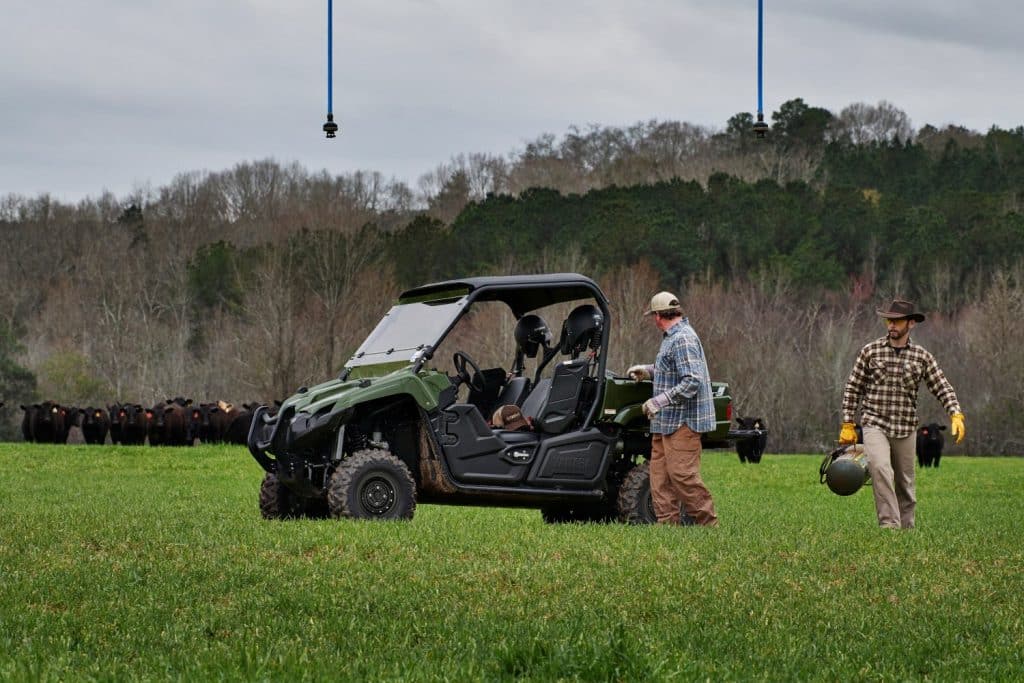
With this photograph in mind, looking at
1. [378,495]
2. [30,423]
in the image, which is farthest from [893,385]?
[30,423]

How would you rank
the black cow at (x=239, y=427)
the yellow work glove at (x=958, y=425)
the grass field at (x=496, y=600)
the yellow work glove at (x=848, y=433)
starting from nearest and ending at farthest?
the grass field at (x=496, y=600) → the yellow work glove at (x=958, y=425) → the yellow work glove at (x=848, y=433) → the black cow at (x=239, y=427)

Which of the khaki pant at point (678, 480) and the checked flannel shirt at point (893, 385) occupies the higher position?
the checked flannel shirt at point (893, 385)

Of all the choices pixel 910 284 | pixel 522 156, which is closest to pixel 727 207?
pixel 910 284

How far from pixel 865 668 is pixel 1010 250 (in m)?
91.3

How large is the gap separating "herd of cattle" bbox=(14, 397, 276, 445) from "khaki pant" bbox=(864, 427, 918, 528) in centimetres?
3232

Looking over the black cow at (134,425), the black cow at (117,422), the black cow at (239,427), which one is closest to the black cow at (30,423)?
the black cow at (117,422)

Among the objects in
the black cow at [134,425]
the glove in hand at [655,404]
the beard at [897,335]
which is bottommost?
the black cow at [134,425]

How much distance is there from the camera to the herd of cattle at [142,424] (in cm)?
4691

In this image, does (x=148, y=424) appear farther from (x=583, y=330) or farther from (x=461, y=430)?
(x=461, y=430)

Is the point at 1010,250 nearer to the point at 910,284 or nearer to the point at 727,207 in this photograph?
the point at 910,284

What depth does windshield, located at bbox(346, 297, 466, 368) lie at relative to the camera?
51.2ft

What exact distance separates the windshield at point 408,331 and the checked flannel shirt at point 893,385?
3.85 metres

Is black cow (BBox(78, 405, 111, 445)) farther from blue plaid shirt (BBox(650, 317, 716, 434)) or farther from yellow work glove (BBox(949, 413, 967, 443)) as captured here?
yellow work glove (BBox(949, 413, 967, 443))

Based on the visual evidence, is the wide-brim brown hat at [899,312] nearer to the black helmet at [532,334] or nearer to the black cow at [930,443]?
the black helmet at [532,334]
